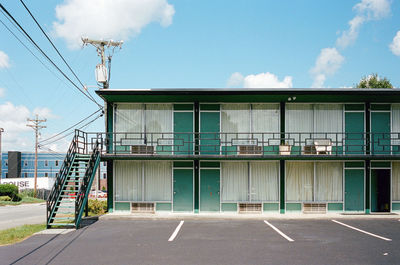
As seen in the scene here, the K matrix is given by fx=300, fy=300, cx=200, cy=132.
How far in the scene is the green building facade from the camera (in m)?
15.4

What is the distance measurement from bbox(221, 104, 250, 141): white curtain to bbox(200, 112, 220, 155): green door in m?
0.39

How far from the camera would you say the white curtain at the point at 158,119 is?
52.7 feet

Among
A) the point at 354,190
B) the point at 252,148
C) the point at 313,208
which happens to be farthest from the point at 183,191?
the point at 354,190

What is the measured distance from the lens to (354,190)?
15648 mm

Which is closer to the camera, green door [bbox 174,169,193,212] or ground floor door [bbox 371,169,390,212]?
green door [bbox 174,169,193,212]

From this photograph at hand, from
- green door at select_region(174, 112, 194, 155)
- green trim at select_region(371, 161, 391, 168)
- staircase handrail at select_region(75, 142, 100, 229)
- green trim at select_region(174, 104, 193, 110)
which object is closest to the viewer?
staircase handrail at select_region(75, 142, 100, 229)

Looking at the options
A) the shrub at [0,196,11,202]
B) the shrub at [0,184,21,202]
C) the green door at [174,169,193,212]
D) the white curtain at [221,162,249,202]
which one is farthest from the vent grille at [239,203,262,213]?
the shrub at [0,184,21,202]

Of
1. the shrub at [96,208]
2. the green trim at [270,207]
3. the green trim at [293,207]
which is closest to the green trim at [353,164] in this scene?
the green trim at [293,207]

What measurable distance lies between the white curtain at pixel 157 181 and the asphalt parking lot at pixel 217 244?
2343 millimetres

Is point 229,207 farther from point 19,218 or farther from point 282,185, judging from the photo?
point 19,218

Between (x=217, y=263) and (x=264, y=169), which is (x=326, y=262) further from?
(x=264, y=169)

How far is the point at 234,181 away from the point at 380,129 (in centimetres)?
841

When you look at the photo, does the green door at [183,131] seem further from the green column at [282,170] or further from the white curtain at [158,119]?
the green column at [282,170]

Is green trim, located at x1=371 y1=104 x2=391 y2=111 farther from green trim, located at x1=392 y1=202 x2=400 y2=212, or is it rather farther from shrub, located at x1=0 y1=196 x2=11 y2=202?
shrub, located at x1=0 y1=196 x2=11 y2=202
